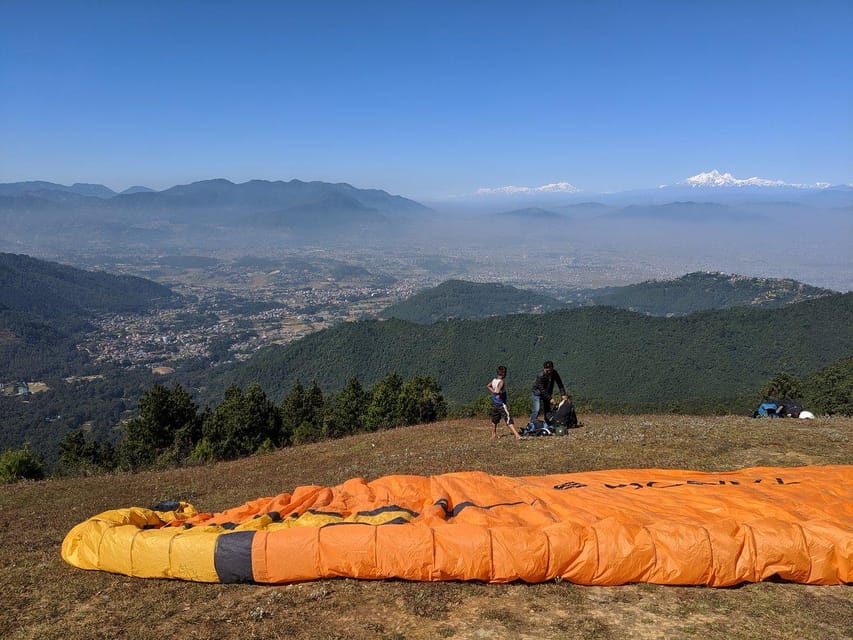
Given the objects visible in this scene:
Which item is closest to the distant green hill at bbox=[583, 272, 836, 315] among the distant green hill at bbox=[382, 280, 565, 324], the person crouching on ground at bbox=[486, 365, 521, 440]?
the distant green hill at bbox=[382, 280, 565, 324]

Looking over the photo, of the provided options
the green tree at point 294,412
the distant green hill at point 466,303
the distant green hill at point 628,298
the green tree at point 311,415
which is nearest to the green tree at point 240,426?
the green tree at point 294,412

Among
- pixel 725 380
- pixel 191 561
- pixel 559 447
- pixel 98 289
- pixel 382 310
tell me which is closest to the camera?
pixel 191 561

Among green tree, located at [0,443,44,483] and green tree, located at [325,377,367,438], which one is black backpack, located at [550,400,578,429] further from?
green tree, located at [0,443,44,483]

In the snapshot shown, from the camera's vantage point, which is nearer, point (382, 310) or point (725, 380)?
point (725, 380)

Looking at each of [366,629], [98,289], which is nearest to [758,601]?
[366,629]

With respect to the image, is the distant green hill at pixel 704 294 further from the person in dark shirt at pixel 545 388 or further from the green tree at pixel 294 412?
the person in dark shirt at pixel 545 388

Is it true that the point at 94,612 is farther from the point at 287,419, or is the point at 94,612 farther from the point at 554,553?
the point at 287,419
